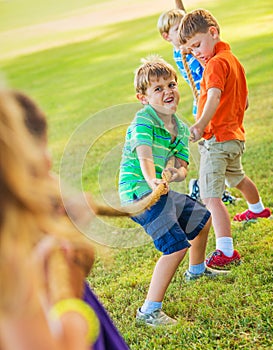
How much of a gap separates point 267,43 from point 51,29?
1427cm

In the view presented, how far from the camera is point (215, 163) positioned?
3812 millimetres

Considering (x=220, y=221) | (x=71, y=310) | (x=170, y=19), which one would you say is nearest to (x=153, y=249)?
(x=220, y=221)

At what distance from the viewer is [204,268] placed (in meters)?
3.55

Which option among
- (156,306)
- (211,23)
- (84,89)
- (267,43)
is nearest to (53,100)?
(84,89)

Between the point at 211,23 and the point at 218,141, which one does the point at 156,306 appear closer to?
the point at 218,141

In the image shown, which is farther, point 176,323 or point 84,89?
point 84,89

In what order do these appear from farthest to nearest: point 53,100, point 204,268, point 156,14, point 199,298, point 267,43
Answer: point 156,14, point 267,43, point 53,100, point 204,268, point 199,298

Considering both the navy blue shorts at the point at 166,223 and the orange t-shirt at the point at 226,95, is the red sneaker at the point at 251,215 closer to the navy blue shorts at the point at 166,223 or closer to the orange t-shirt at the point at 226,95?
the orange t-shirt at the point at 226,95

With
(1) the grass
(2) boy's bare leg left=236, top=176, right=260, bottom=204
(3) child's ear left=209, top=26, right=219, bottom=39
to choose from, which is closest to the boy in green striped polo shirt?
(1) the grass

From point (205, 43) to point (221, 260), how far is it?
1263mm

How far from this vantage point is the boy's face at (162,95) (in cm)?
326

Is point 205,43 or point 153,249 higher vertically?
point 205,43

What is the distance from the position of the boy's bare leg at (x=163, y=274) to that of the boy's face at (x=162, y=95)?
0.71 metres

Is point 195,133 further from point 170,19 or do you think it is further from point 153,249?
point 170,19
